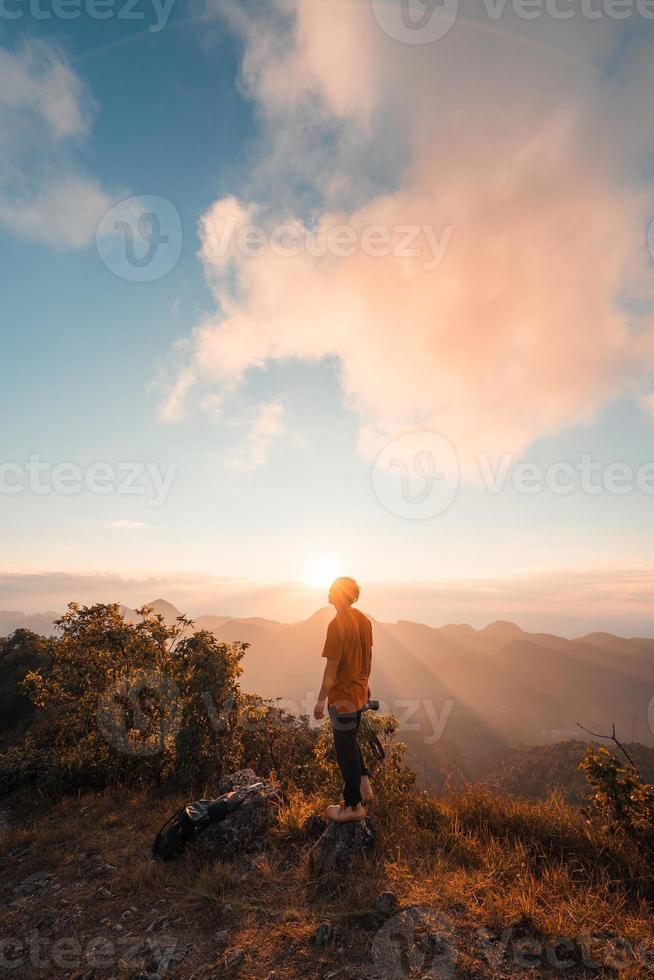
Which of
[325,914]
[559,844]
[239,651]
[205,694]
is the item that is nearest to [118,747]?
[205,694]

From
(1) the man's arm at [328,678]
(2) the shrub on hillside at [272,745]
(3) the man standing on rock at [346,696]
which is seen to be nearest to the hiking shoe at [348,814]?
(3) the man standing on rock at [346,696]

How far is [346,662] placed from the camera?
501cm

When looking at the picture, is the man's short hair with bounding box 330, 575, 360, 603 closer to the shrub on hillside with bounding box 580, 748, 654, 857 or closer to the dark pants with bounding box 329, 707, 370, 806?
the dark pants with bounding box 329, 707, 370, 806

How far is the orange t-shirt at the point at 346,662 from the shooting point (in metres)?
4.97

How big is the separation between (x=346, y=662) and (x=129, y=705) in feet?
18.3

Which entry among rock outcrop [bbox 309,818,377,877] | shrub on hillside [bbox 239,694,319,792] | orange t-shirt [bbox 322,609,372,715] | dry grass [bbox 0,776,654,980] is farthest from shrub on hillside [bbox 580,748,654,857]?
shrub on hillside [bbox 239,694,319,792]

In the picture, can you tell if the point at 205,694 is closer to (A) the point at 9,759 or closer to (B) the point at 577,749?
(A) the point at 9,759

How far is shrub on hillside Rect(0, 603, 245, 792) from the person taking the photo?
25.3 ft

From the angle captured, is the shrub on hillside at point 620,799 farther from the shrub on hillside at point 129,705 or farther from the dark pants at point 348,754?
the shrub on hillside at point 129,705

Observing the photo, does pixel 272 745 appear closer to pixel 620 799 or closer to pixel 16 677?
pixel 620 799

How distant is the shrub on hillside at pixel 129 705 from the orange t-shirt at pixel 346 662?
3656 millimetres

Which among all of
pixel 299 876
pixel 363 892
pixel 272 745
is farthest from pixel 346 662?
pixel 272 745

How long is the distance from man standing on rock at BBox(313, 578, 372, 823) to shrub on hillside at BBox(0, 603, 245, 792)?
137 inches

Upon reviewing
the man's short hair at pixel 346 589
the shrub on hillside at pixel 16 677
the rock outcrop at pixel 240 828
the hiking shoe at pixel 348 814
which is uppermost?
the man's short hair at pixel 346 589
